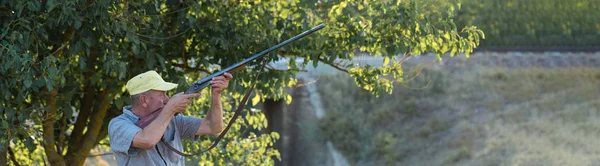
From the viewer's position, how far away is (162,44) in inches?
311

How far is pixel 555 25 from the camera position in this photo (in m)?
21.7

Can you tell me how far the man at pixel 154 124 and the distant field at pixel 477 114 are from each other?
50.1ft

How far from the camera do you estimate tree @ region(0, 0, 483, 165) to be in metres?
6.77

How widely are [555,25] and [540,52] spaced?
116 centimetres

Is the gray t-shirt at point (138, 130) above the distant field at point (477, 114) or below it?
above

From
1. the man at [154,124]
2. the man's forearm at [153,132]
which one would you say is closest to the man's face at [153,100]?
the man at [154,124]

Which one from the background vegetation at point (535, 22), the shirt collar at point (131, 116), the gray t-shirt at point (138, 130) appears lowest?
the gray t-shirt at point (138, 130)

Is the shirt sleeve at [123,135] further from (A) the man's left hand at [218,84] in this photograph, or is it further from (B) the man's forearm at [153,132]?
(A) the man's left hand at [218,84]

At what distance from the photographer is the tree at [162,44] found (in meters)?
6.77

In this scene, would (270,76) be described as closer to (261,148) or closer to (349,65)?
(349,65)

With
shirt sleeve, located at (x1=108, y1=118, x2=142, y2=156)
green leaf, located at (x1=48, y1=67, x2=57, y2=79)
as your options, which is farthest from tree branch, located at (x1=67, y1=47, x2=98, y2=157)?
shirt sleeve, located at (x1=108, y1=118, x2=142, y2=156)

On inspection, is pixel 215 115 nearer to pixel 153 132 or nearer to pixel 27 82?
pixel 153 132

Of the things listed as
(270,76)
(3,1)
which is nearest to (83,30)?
(3,1)

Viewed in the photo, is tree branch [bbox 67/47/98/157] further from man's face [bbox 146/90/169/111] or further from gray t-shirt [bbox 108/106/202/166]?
man's face [bbox 146/90/169/111]
